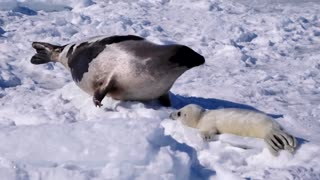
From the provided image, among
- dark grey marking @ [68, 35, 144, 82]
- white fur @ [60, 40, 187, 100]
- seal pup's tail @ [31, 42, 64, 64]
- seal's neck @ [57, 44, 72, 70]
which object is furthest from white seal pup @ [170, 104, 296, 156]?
seal pup's tail @ [31, 42, 64, 64]

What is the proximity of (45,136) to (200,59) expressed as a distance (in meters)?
1.44

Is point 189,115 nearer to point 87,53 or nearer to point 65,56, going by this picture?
point 87,53

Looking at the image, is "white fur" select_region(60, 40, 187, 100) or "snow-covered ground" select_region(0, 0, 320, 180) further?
"white fur" select_region(60, 40, 187, 100)

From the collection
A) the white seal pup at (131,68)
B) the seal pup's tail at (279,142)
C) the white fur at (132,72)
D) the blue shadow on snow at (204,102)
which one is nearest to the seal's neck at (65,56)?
the white seal pup at (131,68)

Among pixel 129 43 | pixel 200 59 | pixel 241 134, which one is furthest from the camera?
pixel 129 43

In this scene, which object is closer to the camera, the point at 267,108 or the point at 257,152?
the point at 257,152

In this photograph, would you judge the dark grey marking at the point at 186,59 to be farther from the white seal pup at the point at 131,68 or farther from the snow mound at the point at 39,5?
the snow mound at the point at 39,5

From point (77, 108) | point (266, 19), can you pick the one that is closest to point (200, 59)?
point (77, 108)

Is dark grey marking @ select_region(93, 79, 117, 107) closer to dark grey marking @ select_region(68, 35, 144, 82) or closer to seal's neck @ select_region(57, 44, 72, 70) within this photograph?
dark grey marking @ select_region(68, 35, 144, 82)

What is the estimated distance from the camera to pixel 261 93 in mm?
4203

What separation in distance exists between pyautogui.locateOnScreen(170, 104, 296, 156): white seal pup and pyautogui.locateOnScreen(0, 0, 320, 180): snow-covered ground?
0.06m

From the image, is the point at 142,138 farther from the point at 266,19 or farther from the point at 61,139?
the point at 266,19

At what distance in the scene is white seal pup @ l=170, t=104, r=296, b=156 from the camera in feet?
8.84

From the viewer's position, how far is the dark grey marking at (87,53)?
12.4ft
